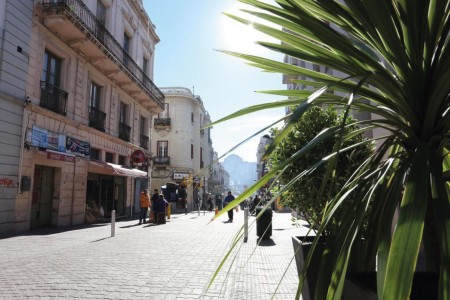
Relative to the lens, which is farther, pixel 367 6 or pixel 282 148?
pixel 282 148

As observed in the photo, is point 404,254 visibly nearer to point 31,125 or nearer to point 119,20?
point 31,125

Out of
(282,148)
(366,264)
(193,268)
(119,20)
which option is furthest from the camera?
(119,20)

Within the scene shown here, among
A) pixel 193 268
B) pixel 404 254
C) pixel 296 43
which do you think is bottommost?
pixel 193 268

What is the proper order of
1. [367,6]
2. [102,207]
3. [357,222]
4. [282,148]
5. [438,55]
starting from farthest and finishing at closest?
[102,207] → [282,148] → [438,55] → [367,6] → [357,222]

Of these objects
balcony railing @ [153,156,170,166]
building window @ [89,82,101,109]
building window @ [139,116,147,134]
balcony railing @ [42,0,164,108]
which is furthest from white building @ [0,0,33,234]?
balcony railing @ [153,156,170,166]

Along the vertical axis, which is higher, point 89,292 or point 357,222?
point 357,222

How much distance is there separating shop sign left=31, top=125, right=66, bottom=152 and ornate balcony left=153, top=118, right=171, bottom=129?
1167 inches

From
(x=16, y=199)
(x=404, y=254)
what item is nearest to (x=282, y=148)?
(x=404, y=254)

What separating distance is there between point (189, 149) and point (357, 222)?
146ft

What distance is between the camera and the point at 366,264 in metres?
1.98

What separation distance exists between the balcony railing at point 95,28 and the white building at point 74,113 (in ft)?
0.15

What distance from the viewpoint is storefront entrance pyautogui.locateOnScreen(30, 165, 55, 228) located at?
14017mm

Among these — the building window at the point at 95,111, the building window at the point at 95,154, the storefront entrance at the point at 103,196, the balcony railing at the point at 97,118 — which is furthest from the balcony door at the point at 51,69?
the storefront entrance at the point at 103,196

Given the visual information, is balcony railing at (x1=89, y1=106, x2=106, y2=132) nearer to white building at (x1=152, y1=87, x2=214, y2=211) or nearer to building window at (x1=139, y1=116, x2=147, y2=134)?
building window at (x1=139, y1=116, x2=147, y2=134)
